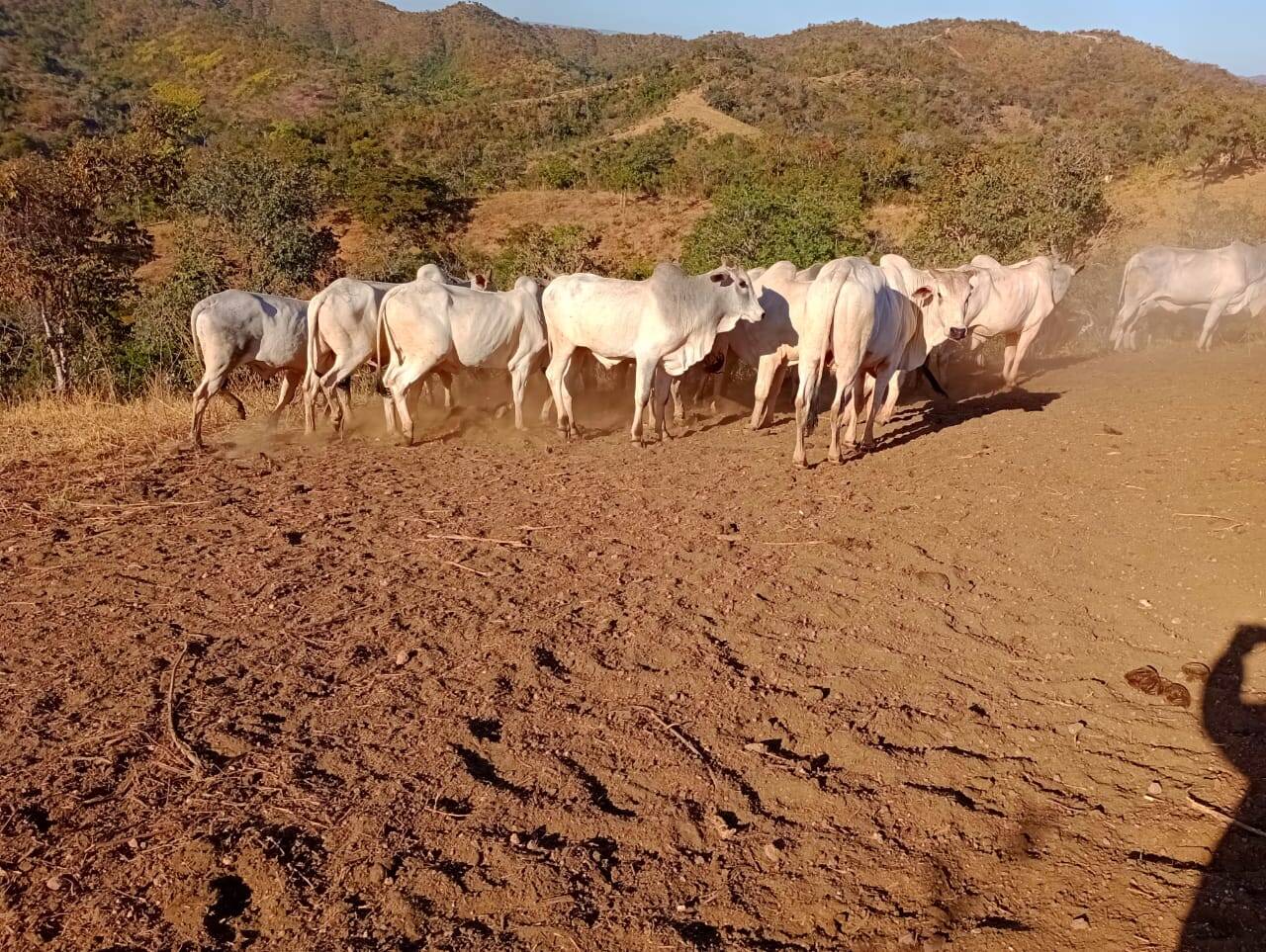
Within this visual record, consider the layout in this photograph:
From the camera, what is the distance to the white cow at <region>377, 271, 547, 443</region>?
29.4 feet

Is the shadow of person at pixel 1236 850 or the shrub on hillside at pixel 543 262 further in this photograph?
the shrub on hillside at pixel 543 262

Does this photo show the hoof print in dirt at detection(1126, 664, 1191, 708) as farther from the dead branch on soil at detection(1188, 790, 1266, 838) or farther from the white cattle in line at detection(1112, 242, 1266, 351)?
the white cattle in line at detection(1112, 242, 1266, 351)

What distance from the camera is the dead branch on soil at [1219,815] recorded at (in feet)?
9.66

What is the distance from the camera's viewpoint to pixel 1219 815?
9.98 feet

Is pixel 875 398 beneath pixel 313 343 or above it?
beneath

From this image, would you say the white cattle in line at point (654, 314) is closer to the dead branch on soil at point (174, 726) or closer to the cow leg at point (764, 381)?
the cow leg at point (764, 381)

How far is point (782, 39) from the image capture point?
7506 cm

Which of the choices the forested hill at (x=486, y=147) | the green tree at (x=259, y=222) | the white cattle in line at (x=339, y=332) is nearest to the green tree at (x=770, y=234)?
the forested hill at (x=486, y=147)

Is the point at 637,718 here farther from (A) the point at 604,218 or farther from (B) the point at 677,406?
(A) the point at 604,218

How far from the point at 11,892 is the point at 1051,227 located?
57.6 feet

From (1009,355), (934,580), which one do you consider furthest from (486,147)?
(934,580)

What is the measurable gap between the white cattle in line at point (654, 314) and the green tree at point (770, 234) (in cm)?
585

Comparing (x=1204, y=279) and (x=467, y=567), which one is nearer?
(x=467, y=567)

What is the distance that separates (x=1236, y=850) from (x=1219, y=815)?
19 cm
